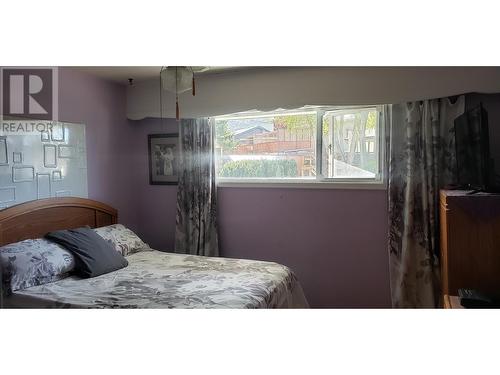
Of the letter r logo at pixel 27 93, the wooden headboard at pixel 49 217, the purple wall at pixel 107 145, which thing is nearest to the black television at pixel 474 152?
the purple wall at pixel 107 145

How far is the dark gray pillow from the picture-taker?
1771 mm

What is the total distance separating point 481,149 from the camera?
4.79 ft

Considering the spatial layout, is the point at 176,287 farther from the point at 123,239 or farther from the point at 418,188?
the point at 418,188

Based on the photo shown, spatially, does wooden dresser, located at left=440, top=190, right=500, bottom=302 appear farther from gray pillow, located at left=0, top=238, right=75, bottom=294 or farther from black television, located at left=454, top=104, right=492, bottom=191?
gray pillow, located at left=0, top=238, right=75, bottom=294

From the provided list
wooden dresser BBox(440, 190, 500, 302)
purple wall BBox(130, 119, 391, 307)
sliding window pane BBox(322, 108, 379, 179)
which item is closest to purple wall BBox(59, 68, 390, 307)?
purple wall BBox(130, 119, 391, 307)

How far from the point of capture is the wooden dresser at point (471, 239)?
1.47 metres

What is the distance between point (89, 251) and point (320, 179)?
4.32 ft

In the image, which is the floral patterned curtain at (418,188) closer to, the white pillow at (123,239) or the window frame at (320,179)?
the window frame at (320,179)

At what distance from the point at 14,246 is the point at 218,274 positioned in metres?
1.05

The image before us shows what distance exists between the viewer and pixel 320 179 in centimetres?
167

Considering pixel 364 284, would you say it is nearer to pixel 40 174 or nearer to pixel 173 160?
pixel 173 160

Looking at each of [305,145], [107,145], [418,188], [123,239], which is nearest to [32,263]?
[123,239]
